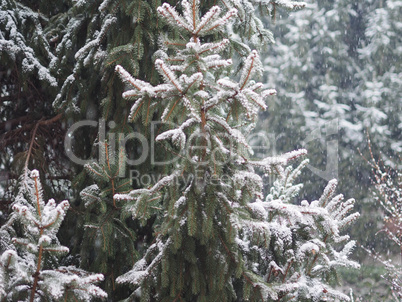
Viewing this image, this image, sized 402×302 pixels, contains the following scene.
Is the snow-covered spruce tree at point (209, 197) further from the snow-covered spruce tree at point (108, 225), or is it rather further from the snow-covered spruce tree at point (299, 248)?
Result: the snow-covered spruce tree at point (108, 225)

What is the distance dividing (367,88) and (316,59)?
2.14 metres

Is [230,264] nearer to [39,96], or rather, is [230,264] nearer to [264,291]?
[264,291]

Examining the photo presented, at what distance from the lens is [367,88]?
14.3 m

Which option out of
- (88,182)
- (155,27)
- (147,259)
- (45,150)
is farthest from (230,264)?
(45,150)

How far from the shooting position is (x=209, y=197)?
2.37m

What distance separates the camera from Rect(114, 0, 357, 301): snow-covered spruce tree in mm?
2205

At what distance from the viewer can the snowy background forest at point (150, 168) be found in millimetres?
2221

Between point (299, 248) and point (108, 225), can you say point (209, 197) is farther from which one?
point (108, 225)

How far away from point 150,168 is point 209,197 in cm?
112

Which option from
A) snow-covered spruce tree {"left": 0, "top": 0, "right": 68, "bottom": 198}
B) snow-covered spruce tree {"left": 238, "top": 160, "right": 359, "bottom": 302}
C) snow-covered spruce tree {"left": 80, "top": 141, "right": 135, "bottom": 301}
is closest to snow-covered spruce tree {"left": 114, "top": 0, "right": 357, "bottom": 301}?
snow-covered spruce tree {"left": 238, "top": 160, "right": 359, "bottom": 302}

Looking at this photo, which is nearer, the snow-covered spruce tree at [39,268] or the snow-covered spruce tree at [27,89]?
the snow-covered spruce tree at [39,268]

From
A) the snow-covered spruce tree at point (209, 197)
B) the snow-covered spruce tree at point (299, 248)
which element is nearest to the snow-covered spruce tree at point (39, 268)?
the snow-covered spruce tree at point (209, 197)

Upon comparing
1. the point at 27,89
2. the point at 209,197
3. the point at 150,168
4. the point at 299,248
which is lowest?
the point at 299,248

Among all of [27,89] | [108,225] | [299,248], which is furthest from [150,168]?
[27,89]
